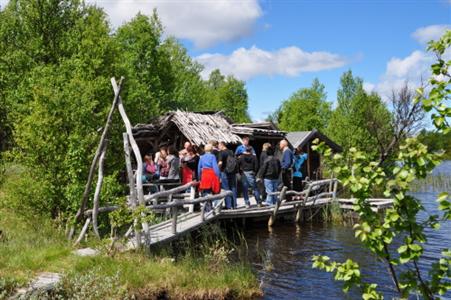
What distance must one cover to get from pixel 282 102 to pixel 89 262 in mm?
55332

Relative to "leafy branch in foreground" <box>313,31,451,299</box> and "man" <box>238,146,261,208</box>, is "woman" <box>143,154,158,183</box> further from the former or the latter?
"leafy branch in foreground" <box>313,31,451,299</box>

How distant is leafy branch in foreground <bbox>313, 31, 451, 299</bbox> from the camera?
3.24 metres

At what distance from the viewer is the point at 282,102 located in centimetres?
6134

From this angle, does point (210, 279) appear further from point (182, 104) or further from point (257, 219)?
point (182, 104)

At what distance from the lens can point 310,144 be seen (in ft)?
86.2

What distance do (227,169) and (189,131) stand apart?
453cm

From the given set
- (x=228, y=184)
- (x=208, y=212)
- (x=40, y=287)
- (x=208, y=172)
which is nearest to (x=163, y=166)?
(x=228, y=184)

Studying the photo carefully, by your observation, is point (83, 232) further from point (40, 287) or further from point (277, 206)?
point (277, 206)

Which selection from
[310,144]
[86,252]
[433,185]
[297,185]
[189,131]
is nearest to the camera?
[86,252]

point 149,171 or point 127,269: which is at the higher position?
point 149,171

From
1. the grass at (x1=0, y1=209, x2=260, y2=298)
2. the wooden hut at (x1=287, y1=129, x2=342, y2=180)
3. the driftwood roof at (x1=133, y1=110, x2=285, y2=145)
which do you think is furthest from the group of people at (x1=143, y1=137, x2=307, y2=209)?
the wooden hut at (x1=287, y1=129, x2=342, y2=180)

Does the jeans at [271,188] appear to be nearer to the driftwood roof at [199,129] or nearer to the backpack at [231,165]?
the backpack at [231,165]

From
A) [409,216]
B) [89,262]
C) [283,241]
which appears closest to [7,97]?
[283,241]

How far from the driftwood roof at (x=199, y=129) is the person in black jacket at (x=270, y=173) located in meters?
3.42
